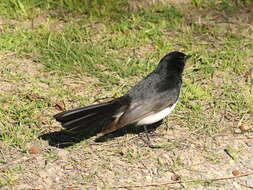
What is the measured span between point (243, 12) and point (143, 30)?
5.59 feet

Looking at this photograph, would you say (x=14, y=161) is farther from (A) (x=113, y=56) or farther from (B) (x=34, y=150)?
(A) (x=113, y=56)

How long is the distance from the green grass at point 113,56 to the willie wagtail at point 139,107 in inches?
17.3

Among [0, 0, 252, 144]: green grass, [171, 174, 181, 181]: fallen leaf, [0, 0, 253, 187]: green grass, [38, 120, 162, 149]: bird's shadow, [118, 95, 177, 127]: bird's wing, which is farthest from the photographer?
[0, 0, 252, 144]: green grass

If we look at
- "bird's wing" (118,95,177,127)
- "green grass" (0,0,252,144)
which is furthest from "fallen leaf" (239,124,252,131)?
"bird's wing" (118,95,177,127)

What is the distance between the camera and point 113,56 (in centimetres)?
734

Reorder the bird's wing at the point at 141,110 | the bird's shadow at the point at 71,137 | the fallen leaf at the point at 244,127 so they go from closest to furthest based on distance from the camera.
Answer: the bird's wing at the point at 141,110 → the bird's shadow at the point at 71,137 → the fallen leaf at the point at 244,127

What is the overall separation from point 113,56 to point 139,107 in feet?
6.28

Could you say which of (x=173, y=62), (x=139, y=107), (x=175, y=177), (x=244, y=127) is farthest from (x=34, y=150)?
(x=244, y=127)

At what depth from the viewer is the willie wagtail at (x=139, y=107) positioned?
17.5 feet

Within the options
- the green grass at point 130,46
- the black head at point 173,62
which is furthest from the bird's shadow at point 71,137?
the black head at point 173,62

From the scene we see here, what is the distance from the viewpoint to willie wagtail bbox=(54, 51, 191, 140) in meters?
5.33

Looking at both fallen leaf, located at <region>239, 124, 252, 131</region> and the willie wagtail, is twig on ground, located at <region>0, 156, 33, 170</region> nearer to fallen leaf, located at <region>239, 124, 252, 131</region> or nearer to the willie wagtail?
the willie wagtail

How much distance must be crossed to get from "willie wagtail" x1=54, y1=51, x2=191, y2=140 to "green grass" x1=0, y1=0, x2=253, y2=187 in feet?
1.44

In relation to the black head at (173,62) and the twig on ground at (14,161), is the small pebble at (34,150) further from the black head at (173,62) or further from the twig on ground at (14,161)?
the black head at (173,62)
